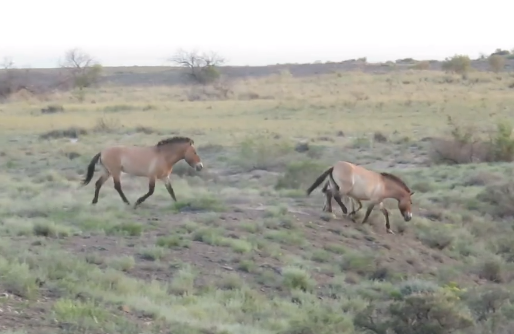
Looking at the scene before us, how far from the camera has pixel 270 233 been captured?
12.8 metres

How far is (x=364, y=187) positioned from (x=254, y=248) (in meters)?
2.95

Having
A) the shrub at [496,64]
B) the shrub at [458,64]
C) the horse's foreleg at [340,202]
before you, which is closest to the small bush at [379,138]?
the horse's foreleg at [340,202]

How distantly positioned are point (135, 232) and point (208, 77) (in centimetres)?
6261

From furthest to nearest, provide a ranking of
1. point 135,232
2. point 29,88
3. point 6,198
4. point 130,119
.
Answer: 1. point 29,88
2. point 130,119
3. point 6,198
4. point 135,232

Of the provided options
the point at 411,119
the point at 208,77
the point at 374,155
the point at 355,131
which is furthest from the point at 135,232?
the point at 208,77

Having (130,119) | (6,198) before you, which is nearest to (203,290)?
(6,198)

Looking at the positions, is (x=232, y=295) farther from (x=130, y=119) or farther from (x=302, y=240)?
(x=130, y=119)

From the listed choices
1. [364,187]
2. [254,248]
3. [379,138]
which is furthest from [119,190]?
[379,138]

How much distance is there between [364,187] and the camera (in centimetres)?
1409

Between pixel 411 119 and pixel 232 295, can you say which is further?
pixel 411 119

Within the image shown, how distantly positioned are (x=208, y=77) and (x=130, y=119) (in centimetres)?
3589

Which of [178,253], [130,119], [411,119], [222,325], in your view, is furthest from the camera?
[130,119]

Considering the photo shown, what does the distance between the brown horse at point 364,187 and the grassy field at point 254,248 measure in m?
0.34

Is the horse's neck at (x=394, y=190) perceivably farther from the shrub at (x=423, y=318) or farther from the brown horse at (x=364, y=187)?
the shrub at (x=423, y=318)
